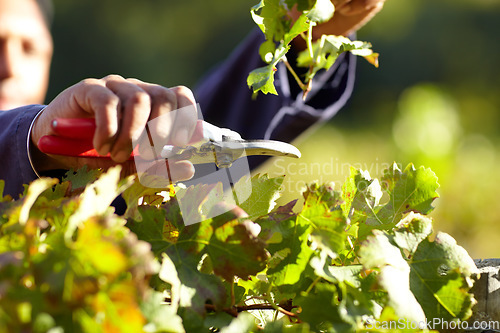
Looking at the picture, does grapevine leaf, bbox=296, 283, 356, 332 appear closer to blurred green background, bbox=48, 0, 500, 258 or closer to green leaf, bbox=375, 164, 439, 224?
green leaf, bbox=375, 164, 439, 224

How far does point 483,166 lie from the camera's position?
2.53 metres

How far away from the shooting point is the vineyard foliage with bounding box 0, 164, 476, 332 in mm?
195

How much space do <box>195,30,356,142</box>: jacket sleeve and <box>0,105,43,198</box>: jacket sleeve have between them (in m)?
0.49

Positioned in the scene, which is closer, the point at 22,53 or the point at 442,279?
the point at 442,279

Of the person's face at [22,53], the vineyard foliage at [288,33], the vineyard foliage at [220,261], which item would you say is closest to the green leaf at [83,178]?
the vineyard foliage at [220,261]

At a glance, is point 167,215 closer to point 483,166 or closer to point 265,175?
point 265,175

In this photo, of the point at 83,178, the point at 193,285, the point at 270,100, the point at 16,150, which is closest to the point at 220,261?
the point at 193,285

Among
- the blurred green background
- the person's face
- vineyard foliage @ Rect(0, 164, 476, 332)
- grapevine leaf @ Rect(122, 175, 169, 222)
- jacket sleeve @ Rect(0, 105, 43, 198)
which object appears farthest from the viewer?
the blurred green background

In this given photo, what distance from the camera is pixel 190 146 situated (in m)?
0.36

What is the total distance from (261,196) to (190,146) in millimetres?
65

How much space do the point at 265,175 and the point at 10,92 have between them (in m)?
0.86

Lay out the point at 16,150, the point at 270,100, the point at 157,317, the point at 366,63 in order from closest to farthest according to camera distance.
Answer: the point at 157,317
the point at 16,150
the point at 270,100
the point at 366,63

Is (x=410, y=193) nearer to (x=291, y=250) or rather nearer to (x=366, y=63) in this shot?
(x=291, y=250)

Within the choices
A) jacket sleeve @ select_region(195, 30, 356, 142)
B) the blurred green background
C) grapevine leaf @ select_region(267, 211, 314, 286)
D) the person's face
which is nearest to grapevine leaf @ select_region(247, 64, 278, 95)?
grapevine leaf @ select_region(267, 211, 314, 286)
